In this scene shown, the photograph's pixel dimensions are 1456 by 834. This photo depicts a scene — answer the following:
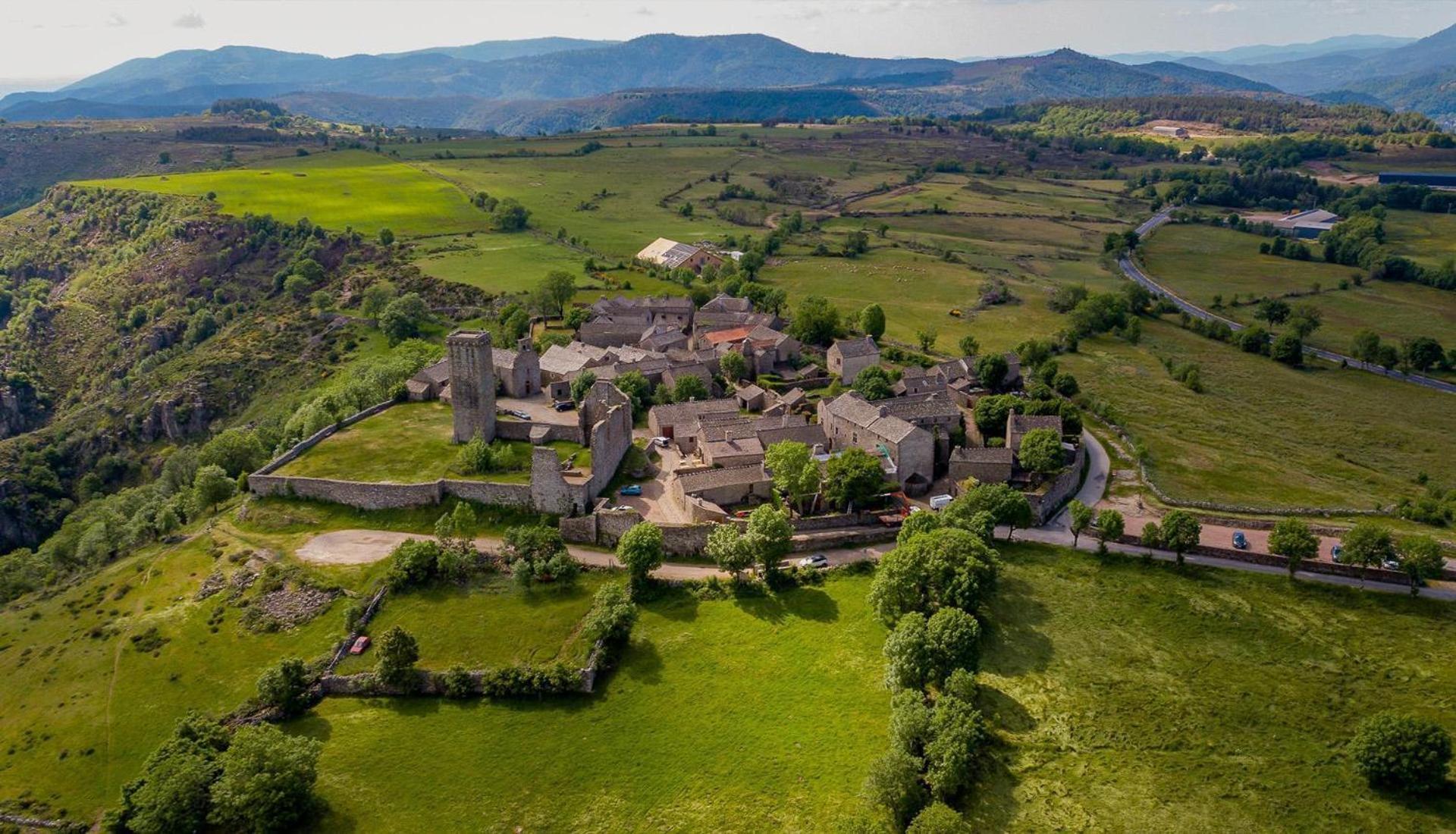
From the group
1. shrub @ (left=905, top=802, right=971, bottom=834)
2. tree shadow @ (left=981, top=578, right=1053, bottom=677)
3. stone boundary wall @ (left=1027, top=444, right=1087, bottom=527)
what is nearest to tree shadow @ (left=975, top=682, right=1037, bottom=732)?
tree shadow @ (left=981, top=578, right=1053, bottom=677)

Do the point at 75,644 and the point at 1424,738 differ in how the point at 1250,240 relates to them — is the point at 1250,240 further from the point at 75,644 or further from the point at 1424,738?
the point at 75,644

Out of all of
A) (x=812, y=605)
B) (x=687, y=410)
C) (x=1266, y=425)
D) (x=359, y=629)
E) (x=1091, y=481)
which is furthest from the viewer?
(x=1266, y=425)

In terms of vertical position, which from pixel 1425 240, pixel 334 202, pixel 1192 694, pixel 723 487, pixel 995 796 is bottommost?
pixel 995 796

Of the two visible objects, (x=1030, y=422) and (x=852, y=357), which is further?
(x=852, y=357)

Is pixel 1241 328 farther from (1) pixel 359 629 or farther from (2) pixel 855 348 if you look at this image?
(1) pixel 359 629

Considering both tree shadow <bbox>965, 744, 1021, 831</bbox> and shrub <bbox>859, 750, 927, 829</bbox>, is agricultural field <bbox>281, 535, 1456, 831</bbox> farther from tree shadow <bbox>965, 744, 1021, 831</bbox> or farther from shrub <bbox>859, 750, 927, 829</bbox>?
shrub <bbox>859, 750, 927, 829</bbox>

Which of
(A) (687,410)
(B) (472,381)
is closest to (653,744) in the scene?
(B) (472,381)

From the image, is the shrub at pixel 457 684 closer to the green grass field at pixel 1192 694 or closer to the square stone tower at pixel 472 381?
the square stone tower at pixel 472 381
